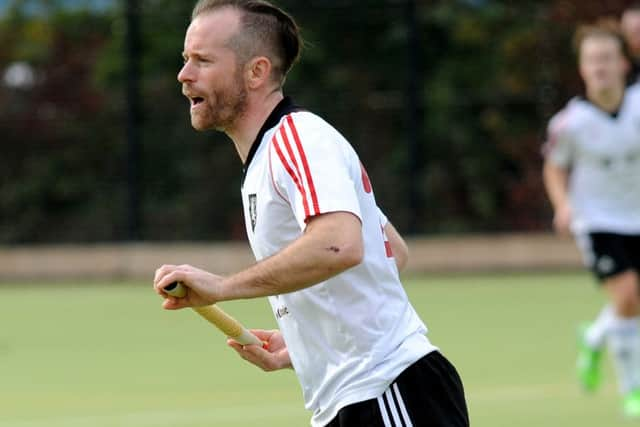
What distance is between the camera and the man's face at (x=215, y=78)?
454 centimetres

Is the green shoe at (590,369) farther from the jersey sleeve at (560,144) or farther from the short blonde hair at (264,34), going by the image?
the short blonde hair at (264,34)

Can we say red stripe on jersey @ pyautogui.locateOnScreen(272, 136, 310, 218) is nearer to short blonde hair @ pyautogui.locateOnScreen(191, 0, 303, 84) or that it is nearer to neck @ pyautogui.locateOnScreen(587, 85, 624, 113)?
short blonde hair @ pyautogui.locateOnScreen(191, 0, 303, 84)

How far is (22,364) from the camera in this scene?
38.8 ft

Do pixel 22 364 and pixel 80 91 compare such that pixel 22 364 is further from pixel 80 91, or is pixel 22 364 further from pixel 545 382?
pixel 80 91

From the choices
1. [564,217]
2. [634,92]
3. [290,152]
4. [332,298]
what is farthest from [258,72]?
[634,92]

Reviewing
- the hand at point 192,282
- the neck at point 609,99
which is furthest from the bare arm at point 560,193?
the hand at point 192,282

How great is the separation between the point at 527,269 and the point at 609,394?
846 cm

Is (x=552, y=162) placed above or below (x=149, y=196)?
above

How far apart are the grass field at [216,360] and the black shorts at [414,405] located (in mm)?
4110

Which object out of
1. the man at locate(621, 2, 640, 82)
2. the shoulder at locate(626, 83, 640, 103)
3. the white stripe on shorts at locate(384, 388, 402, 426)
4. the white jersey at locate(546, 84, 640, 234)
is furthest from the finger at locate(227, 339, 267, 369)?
the man at locate(621, 2, 640, 82)

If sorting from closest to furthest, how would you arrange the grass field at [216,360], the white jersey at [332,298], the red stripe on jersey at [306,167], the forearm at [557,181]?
the red stripe on jersey at [306,167]
the white jersey at [332,298]
the grass field at [216,360]
the forearm at [557,181]

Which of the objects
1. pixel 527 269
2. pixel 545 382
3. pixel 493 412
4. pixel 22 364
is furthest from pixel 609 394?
pixel 527 269

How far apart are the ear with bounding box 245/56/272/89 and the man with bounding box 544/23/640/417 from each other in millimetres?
5458

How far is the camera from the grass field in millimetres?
9180
